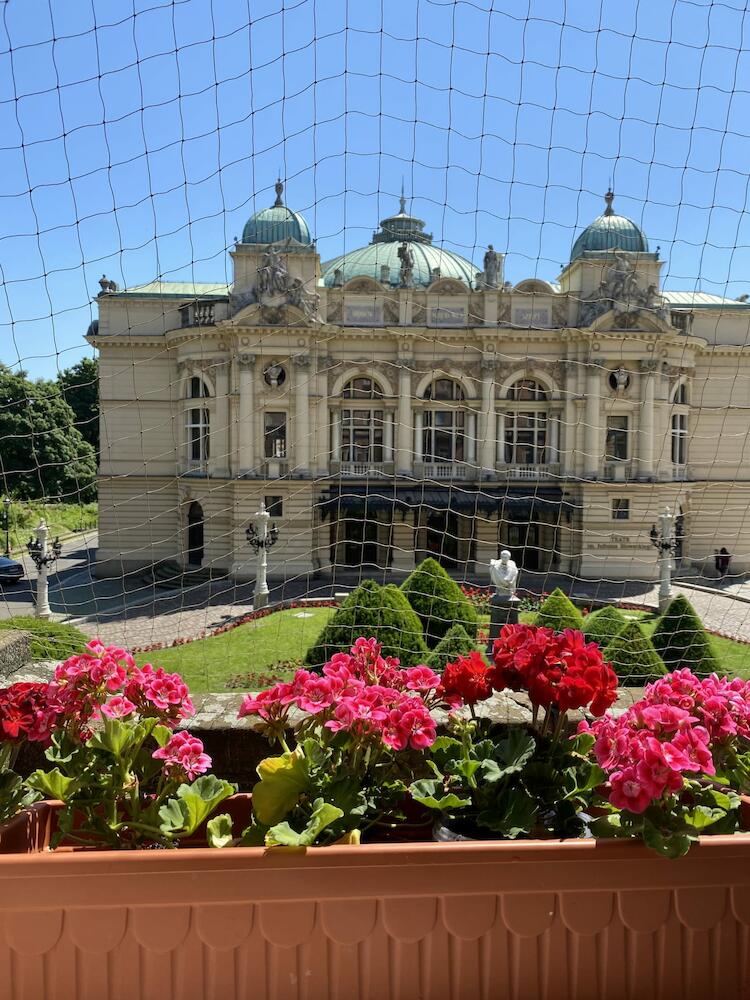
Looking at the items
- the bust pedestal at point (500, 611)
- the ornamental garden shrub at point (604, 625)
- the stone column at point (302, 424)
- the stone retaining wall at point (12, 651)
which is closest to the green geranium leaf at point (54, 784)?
the stone retaining wall at point (12, 651)

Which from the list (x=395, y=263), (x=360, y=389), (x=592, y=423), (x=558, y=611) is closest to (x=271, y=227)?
(x=395, y=263)

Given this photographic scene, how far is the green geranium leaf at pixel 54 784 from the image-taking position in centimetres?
187

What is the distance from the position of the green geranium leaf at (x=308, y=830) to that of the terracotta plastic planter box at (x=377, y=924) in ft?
0.12

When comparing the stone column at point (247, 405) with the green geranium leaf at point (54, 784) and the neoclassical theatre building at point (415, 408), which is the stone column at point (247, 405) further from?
the green geranium leaf at point (54, 784)

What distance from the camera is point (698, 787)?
6.07 ft

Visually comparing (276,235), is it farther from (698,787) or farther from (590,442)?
(698,787)

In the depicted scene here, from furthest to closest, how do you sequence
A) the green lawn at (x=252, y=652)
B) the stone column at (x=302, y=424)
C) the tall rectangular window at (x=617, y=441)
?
the tall rectangular window at (x=617, y=441), the stone column at (x=302, y=424), the green lawn at (x=252, y=652)

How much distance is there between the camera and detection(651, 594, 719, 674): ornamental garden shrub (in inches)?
299

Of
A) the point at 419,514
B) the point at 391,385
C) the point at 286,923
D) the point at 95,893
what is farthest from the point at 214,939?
the point at 391,385

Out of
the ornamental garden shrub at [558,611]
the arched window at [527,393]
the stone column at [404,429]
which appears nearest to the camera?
the ornamental garden shrub at [558,611]

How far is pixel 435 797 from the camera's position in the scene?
197cm

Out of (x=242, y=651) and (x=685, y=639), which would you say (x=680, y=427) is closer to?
(x=685, y=639)

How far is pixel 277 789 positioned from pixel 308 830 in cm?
16

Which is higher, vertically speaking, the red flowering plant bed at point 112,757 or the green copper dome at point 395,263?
the green copper dome at point 395,263
